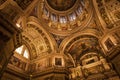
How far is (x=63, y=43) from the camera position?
1447cm

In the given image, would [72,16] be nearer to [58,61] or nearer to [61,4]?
[61,4]

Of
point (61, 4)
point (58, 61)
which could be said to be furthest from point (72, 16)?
point (58, 61)

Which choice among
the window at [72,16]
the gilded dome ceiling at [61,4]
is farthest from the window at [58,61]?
the gilded dome ceiling at [61,4]

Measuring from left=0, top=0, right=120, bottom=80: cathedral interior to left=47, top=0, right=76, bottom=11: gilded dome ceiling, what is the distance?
4.61 ft

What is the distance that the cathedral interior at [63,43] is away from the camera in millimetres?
10211

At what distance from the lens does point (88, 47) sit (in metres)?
15.0

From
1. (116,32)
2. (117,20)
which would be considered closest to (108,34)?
(116,32)

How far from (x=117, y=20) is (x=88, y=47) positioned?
474cm

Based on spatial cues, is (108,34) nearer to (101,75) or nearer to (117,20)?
(117,20)

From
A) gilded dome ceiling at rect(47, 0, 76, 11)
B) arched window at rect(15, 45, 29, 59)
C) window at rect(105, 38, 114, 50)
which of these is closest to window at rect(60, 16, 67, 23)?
gilded dome ceiling at rect(47, 0, 76, 11)

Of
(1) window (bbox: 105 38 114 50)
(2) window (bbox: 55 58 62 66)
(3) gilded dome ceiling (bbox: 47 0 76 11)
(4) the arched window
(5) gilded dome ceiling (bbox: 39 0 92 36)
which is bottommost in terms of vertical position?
(2) window (bbox: 55 58 62 66)

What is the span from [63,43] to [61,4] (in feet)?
22.0

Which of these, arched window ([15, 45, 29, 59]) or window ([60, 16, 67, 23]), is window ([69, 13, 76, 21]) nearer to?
window ([60, 16, 67, 23])

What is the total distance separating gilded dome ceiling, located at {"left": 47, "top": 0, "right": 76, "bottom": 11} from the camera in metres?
18.0
